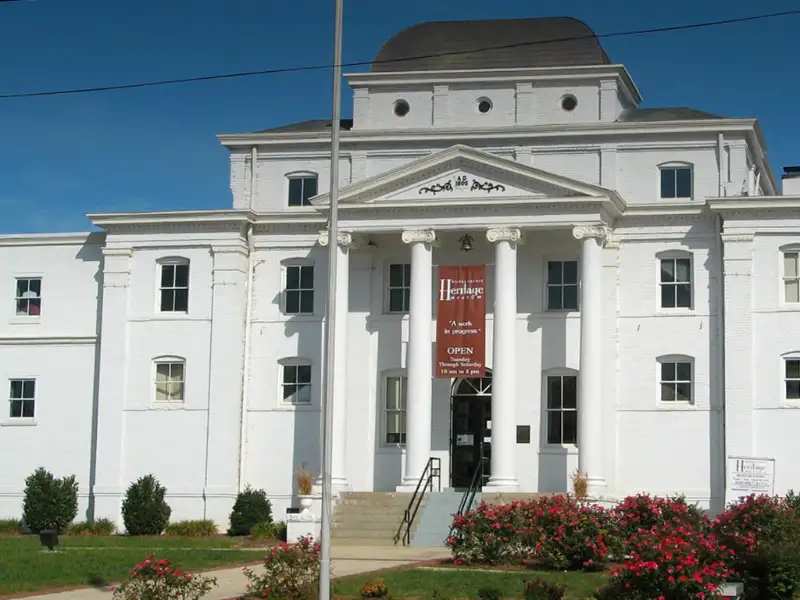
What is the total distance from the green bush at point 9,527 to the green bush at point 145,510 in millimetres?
3305

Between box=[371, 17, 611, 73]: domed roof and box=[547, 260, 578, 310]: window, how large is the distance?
6.13 meters

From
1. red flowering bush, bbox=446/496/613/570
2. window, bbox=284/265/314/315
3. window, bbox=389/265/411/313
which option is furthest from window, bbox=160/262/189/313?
red flowering bush, bbox=446/496/613/570

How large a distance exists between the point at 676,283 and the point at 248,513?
13.1 meters

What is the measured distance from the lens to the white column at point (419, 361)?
1423 inches

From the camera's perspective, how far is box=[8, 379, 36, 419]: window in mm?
41000

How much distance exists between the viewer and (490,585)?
75.3 ft

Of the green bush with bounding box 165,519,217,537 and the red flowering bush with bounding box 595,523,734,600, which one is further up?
the red flowering bush with bounding box 595,523,734,600

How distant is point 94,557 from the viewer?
28969 mm

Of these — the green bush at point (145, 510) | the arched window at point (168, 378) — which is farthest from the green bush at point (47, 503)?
the arched window at point (168, 378)

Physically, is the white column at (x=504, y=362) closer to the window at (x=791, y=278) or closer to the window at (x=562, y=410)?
the window at (x=562, y=410)

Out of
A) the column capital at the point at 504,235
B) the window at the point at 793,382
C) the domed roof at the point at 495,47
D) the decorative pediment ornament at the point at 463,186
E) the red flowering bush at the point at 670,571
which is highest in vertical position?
the domed roof at the point at 495,47

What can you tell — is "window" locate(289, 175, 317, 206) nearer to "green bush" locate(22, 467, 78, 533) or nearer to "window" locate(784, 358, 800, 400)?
"green bush" locate(22, 467, 78, 533)

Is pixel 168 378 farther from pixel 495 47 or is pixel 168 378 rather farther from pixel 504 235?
pixel 495 47

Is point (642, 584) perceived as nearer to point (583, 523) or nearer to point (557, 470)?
point (583, 523)
